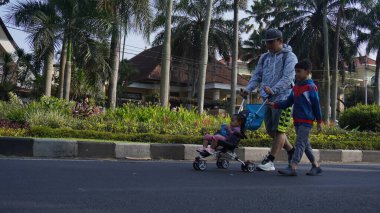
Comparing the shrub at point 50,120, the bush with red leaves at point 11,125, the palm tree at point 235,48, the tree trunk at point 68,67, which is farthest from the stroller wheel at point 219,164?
the palm tree at point 235,48

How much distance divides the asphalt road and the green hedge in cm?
387

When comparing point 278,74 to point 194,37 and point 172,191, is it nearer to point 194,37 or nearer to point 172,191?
point 172,191

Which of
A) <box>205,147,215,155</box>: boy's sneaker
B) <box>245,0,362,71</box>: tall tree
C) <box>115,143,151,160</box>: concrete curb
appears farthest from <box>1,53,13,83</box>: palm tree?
<box>205,147,215,155</box>: boy's sneaker

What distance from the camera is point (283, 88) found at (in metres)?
6.46

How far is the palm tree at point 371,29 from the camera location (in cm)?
3662

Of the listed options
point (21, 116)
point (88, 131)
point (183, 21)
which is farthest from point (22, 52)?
point (88, 131)

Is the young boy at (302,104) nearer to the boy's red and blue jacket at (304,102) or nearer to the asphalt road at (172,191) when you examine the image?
the boy's red and blue jacket at (304,102)

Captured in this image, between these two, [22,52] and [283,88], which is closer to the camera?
[283,88]

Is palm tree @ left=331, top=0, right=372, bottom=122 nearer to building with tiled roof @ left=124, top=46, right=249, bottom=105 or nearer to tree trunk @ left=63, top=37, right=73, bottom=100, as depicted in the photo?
building with tiled roof @ left=124, top=46, right=249, bottom=105

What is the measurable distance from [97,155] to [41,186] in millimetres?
4242

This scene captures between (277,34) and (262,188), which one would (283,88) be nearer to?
(277,34)

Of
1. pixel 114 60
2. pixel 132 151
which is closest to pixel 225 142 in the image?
pixel 132 151

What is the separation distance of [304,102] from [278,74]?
0.56 meters

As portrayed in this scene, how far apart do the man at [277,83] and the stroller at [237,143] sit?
14 centimetres
